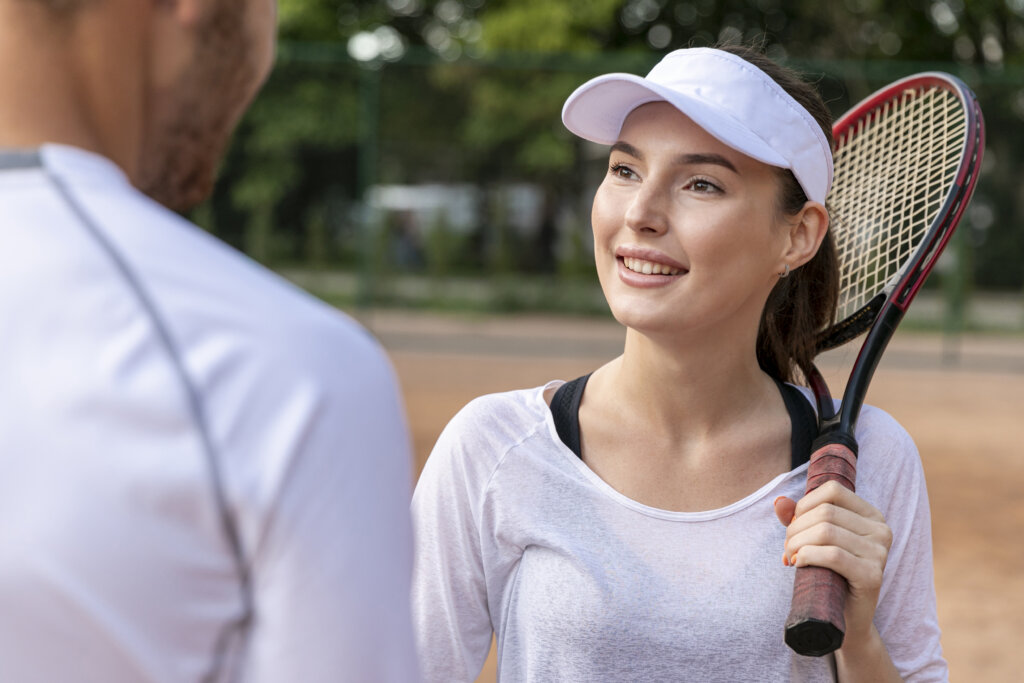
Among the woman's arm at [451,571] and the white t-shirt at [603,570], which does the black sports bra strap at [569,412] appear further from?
the woman's arm at [451,571]

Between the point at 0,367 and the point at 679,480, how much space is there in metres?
1.29

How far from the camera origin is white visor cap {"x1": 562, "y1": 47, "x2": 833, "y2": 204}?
1.84 metres

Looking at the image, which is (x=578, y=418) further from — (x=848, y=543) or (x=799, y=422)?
(x=848, y=543)

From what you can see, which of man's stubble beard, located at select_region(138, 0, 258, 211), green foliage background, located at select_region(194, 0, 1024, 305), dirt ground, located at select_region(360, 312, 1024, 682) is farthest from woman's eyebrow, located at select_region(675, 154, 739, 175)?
green foliage background, located at select_region(194, 0, 1024, 305)

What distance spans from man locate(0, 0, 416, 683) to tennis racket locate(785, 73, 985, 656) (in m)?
1.30

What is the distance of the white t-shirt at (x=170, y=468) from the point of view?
781mm

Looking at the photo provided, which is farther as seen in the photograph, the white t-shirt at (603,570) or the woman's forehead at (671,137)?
the woman's forehead at (671,137)

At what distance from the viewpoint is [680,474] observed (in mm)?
1911

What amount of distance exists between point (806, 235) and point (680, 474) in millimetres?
491

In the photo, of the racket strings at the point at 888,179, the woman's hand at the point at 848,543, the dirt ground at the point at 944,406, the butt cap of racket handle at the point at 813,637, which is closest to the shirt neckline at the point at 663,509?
the woman's hand at the point at 848,543

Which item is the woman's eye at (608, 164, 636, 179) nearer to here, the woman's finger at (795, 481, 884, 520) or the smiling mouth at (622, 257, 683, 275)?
the smiling mouth at (622, 257, 683, 275)

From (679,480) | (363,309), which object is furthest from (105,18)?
(363,309)

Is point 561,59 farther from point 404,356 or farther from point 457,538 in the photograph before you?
point 457,538

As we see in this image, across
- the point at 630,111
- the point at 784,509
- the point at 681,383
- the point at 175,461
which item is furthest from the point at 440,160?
the point at 175,461
